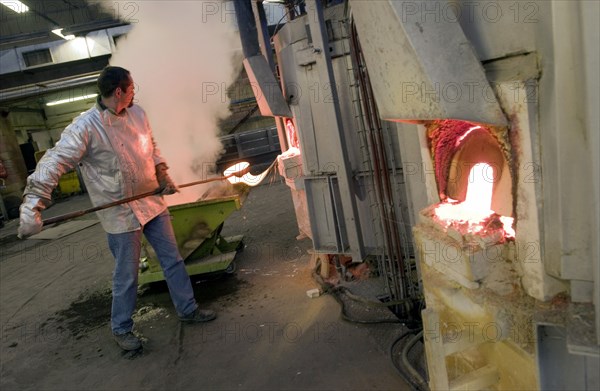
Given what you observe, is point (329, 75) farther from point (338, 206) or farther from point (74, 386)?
point (74, 386)

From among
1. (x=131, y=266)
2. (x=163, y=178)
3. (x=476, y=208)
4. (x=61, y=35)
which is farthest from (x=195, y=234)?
(x=61, y=35)

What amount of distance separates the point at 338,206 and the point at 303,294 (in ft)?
3.03

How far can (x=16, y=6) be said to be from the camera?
802cm

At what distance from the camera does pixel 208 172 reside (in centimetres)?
564

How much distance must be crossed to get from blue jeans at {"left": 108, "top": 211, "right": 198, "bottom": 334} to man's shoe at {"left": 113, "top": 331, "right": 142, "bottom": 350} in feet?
0.13

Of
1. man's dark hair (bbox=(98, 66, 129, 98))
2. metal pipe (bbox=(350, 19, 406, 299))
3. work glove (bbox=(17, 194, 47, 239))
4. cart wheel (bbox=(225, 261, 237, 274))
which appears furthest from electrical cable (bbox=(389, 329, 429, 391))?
man's dark hair (bbox=(98, 66, 129, 98))

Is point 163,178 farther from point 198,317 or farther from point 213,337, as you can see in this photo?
point 213,337

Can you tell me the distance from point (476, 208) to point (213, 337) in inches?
89.1

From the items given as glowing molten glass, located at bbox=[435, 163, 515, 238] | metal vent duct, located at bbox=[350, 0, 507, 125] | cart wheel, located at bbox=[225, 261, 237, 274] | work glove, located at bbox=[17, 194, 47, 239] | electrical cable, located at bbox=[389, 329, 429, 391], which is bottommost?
electrical cable, located at bbox=[389, 329, 429, 391]

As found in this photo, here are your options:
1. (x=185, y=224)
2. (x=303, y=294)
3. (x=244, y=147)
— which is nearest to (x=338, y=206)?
(x=303, y=294)

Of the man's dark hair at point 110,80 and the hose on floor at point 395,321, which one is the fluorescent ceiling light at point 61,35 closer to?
the man's dark hair at point 110,80

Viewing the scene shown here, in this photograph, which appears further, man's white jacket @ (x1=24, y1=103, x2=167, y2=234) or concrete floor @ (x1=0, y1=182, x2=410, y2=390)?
man's white jacket @ (x1=24, y1=103, x2=167, y2=234)

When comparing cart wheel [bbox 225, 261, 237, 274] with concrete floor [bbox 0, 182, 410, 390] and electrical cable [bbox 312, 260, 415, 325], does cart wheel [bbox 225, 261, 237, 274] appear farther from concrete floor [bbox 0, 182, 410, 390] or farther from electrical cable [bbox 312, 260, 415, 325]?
electrical cable [bbox 312, 260, 415, 325]

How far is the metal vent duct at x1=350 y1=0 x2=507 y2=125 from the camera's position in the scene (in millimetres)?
1412
